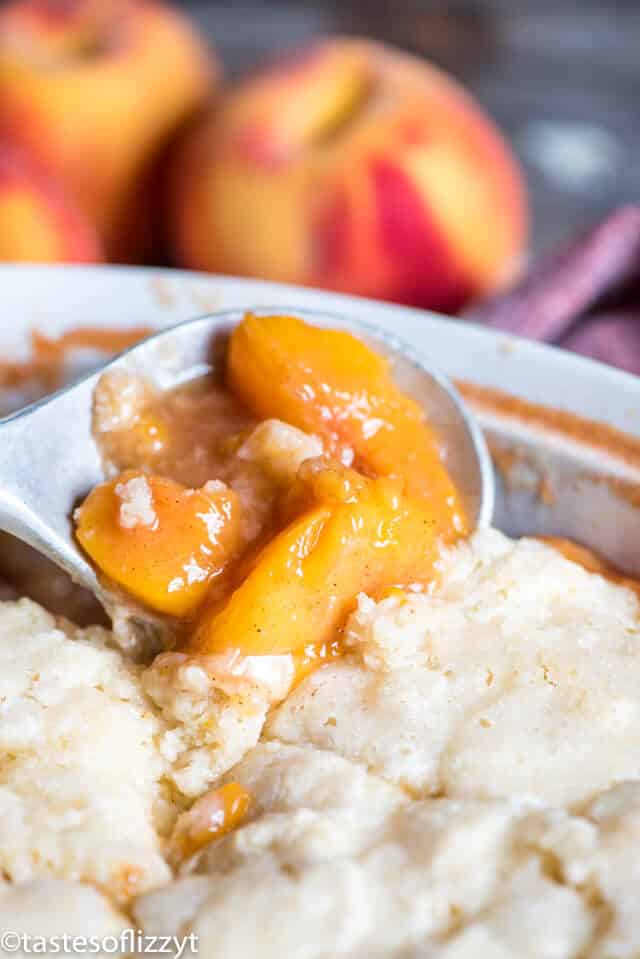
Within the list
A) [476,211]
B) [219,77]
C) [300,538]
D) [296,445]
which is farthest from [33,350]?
[219,77]

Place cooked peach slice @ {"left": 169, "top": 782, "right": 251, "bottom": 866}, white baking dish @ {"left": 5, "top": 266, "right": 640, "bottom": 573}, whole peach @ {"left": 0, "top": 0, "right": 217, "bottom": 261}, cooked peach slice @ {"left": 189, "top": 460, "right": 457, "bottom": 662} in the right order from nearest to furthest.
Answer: cooked peach slice @ {"left": 169, "top": 782, "right": 251, "bottom": 866} < cooked peach slice @ {"left": 189, "top": 460, "right": 457, "bottom": 662} < white baking dish @ {"left": 5, "top": 266, "right": 640, "bottom": 573} < whole peach @ {"left": 0, "top": 0, "right": 217, "bottom": 261}

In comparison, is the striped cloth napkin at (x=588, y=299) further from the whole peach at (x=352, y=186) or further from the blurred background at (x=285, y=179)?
the whole peach at (x=352, y=186)

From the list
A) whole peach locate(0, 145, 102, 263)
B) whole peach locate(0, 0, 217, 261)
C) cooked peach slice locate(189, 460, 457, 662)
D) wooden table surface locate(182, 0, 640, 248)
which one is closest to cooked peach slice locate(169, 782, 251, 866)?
cooked peach slice locate(189, 460, 457, 662)

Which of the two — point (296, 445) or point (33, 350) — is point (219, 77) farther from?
point (296, 445)

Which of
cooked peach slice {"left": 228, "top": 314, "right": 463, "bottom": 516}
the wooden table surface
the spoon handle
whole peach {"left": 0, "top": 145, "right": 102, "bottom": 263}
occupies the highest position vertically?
cooked peach slice {"left": 228, "top": 314, "right": 463, "bottom": 516}

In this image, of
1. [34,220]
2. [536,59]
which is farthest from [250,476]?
[536,59]

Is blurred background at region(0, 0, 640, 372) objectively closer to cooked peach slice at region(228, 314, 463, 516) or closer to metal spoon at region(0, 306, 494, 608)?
metal spoon at region(0, 306, 494, 608)
